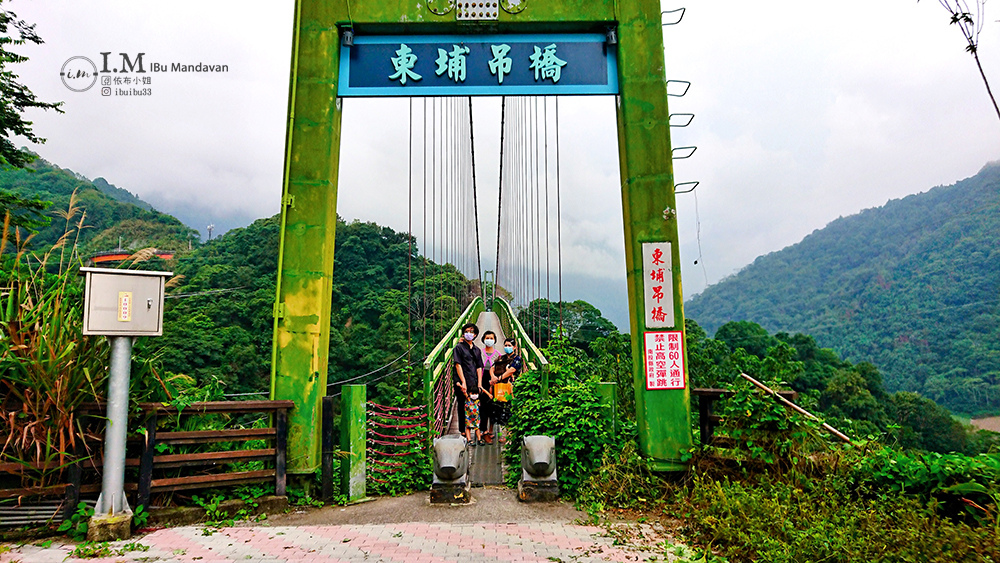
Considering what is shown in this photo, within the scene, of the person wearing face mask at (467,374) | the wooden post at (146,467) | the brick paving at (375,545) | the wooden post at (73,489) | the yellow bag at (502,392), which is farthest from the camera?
the yellow bag at (502,392)

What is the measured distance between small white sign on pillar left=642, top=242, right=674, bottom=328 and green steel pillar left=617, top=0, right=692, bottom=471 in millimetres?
41

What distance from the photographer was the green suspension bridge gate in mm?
4922

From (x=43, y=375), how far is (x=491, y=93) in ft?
12.8

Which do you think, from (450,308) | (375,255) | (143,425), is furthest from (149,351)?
(375,255)

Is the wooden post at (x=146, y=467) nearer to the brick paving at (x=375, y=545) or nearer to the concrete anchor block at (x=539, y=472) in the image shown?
the brick paving at (x=375, y=545)

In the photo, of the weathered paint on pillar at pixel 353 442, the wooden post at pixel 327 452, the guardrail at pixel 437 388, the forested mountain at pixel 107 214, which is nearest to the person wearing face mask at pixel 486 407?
the guardrail at pixel 437 388

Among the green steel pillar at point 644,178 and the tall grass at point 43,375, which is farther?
the green steel pillar at point 644,178

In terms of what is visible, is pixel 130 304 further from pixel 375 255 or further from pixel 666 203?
pixel 375 255

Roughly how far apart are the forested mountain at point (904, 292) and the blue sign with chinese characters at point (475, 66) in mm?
41375

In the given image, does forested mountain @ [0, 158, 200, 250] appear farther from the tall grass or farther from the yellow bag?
the tall grass

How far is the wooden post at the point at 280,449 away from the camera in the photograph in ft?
14.6

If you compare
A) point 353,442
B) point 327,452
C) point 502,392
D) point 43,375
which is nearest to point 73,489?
point 43,375

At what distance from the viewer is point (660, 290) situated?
5031 mm

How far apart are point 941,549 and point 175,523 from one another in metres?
4.54
